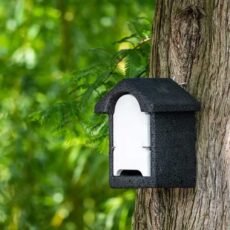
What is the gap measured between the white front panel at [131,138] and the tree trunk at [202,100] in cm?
13

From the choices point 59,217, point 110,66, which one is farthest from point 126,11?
point 110,66

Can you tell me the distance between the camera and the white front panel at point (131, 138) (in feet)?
9.55

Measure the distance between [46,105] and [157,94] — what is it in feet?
11.2

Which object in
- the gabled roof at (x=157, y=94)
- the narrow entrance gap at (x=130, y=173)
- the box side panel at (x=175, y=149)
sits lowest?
the narrow entrance gap at (x=130, y=173)

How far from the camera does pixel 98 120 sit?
3.78 metres

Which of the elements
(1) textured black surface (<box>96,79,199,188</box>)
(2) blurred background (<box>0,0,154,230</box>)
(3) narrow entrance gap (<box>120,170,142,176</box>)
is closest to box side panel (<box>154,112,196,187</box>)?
(1) textured black surface (<box>96,79,199,188</box>)

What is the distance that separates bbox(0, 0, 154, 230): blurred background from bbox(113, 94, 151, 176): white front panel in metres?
3.09

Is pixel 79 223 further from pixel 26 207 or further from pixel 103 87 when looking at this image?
pixel 103 87

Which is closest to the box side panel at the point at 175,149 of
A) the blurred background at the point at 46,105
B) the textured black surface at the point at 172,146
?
the textured black surface at the point at 172,146

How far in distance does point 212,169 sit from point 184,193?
0.11 m

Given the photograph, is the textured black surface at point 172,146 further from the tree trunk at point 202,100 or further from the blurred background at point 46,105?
the blurred background at point 46,105

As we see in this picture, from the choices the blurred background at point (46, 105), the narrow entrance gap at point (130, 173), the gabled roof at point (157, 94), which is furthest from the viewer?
the blurred background at point (46, 105)

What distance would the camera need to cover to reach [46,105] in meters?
6.28

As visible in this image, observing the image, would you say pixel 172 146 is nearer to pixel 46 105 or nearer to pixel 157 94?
pixel 157 94
